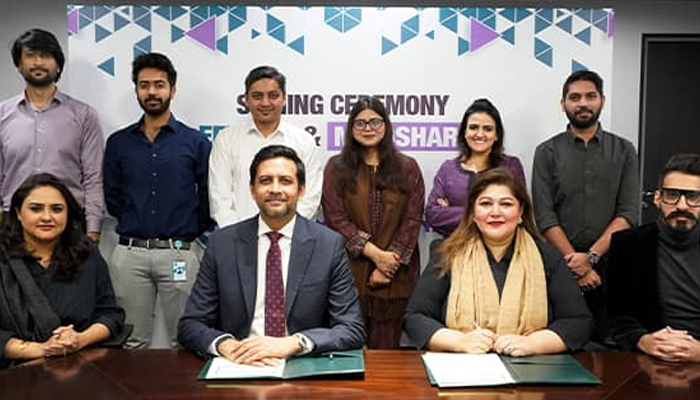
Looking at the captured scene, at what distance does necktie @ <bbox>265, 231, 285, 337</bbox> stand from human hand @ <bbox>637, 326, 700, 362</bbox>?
129 cm

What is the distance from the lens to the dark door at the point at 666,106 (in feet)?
18.1

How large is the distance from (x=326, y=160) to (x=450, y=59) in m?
0.93

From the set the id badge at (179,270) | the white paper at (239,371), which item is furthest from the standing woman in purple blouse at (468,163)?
the white paper at (239,371)

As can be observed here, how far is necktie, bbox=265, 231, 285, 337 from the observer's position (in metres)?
2.66

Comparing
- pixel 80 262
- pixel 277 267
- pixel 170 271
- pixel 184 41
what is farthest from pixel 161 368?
pixel 184 41

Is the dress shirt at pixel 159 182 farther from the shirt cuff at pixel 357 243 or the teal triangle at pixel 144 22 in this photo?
the shirt cuff at pixel 357 243

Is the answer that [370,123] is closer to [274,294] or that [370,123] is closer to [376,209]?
[376,209]

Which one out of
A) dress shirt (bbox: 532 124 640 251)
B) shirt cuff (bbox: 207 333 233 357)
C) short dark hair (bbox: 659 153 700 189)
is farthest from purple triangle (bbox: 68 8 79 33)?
short dark hair (bbox: 659 153 700 189)

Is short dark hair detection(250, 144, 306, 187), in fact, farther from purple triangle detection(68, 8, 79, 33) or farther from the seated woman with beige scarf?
purple triangle detection(68, 8, 79, 33)

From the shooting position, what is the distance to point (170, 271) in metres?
3.82

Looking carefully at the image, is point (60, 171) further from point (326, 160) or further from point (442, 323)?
point (442, 323)

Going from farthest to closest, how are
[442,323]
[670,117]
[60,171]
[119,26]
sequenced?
[670,117], [119,26], [60,171], [442,323]

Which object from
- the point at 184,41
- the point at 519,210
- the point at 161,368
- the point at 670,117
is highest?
the point at 184,41

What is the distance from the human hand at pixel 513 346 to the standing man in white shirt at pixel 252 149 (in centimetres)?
154
